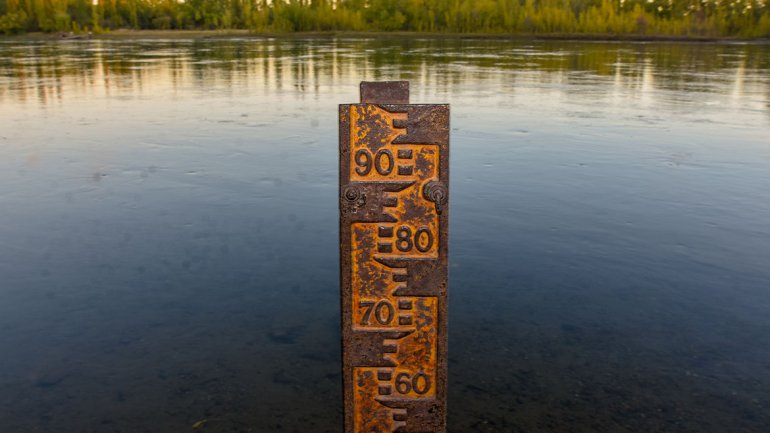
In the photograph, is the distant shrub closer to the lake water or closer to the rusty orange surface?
the lake water

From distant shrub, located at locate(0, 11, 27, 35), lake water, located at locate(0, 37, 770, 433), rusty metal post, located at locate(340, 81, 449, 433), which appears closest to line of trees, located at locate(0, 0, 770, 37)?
distant shrub, located at locate(0, 11, 27, 35)

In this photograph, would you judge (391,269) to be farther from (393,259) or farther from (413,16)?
(413,16)

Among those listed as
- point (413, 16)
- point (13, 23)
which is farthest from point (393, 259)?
point (13, 23)

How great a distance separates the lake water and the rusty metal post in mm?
850

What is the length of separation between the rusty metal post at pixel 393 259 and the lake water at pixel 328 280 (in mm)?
850

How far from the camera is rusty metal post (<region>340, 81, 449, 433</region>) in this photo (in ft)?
8.48

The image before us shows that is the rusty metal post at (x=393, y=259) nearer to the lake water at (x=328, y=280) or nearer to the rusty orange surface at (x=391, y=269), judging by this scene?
the rusty orange surface at (x=391, y=269)

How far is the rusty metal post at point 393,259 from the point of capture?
258 cm

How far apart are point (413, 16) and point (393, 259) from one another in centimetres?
12424

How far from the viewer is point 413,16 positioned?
401 feet

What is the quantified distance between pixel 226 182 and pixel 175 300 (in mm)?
3823

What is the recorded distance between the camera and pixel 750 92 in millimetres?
19109

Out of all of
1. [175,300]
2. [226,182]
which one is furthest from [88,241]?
[226,182]

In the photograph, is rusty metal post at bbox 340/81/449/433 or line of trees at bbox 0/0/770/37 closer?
rusty metal post at bbox 340/81/449/433
